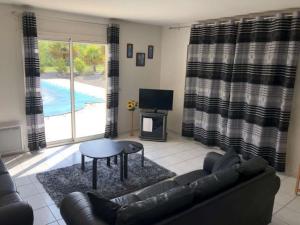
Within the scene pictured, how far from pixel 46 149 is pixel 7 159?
2.14 feet

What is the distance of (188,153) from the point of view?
456 centimetres

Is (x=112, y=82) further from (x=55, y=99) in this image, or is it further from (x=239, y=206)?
(x=239, y=206)

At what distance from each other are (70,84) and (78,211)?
3259mm

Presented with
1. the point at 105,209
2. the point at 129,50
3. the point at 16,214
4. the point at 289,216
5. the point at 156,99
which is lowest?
the point at 289,216

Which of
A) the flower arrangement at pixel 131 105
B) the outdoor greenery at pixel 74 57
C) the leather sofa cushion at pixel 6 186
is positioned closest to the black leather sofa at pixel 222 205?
the leather sofa cushion at pixel 6 186

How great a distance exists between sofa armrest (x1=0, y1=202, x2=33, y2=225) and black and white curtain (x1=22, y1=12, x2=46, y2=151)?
2.53 m

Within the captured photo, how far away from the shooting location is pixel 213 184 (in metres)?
1.99

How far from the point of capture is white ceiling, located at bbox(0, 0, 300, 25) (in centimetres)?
319

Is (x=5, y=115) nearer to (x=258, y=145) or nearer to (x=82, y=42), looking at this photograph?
(x=82, y=42)

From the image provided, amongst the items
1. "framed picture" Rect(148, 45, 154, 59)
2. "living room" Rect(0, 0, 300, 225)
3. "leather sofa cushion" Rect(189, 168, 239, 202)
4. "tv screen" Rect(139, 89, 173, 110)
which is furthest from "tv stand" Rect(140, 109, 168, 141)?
"leather sofa cushion" Rect(189, 168, 239, 202)

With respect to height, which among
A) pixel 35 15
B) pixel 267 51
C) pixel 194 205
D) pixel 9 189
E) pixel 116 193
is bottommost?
pixel 116 193

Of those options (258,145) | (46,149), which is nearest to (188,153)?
(258,145)

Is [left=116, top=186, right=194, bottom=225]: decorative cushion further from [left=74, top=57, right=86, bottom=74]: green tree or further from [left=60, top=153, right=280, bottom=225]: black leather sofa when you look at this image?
[left=74, top=57, right=86, bottom=74]: green tree

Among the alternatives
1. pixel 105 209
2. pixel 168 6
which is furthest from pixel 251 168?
pixel 168 6
